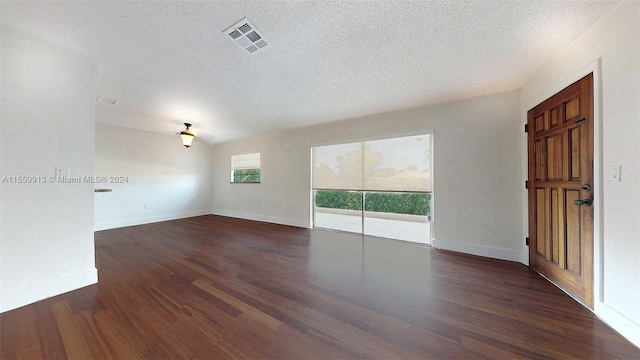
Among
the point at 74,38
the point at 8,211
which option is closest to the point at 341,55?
the point at 74,38

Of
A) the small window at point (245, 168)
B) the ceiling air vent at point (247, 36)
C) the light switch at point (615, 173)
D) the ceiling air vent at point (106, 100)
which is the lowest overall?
the light switch at point (615, 173)

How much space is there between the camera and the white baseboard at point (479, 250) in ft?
8.96

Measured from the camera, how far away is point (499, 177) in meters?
2.84

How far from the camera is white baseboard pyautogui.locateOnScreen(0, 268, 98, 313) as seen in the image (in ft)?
5.53

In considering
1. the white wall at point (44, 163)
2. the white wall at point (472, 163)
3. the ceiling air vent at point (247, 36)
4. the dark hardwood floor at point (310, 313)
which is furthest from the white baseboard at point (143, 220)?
the white wall at point (472, 163)

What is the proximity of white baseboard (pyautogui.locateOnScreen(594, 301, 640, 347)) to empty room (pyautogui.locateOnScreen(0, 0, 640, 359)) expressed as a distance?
0.01 metres

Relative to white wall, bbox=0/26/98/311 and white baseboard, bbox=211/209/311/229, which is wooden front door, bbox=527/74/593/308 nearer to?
white baseboard, bbox=211/209/311/229

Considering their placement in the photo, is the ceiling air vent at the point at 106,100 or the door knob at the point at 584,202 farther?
the ceiling air vent at the point at 106,100

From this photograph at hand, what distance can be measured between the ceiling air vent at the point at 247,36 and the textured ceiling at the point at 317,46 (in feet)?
0.19

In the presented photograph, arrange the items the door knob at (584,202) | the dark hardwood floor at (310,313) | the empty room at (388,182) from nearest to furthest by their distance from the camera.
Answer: the dark hardwood floor at (310,313) → the empty room at (388,182) → the door knob at (584,202)

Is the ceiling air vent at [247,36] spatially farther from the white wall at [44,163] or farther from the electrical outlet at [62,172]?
the electrical outlet at [62,172]

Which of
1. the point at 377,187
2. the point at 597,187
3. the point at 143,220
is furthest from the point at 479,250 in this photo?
the point at 143,220

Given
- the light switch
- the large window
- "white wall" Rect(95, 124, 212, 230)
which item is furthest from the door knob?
"white wall" Rect(95, 124, 212, 230)

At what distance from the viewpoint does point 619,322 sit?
1435mm
